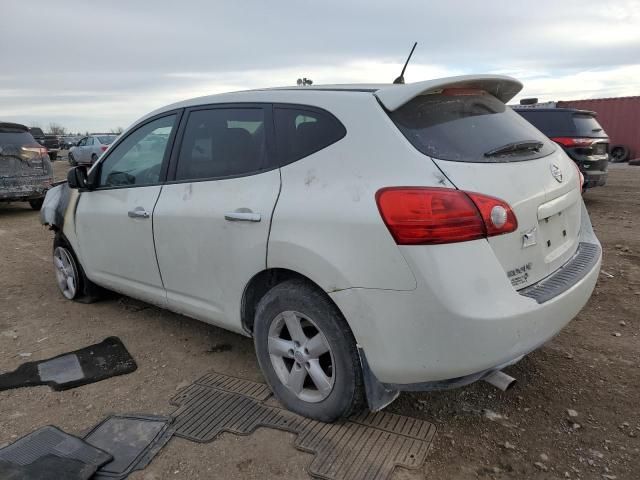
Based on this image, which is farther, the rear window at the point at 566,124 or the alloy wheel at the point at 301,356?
the rear window at the point at 566,124

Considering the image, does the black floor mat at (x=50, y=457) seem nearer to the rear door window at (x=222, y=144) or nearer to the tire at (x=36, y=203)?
the rear door window at (x=222, y=144)

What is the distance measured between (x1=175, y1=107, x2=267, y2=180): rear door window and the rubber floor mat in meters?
1.32

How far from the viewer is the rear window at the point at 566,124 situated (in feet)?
29.7

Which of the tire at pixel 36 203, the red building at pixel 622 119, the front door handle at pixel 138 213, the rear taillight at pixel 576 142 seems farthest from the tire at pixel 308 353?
the red building at pixel 622 119

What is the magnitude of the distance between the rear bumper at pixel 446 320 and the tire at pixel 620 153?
21.3 m

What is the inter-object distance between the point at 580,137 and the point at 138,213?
26.5 ft

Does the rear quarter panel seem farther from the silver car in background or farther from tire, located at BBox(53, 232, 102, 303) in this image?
the silver car in background

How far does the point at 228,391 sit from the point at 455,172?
1.89 meters

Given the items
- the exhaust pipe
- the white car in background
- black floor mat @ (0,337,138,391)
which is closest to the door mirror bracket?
the white car in background

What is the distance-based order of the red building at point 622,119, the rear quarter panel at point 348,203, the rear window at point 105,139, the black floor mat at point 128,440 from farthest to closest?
the rear window at point 105,139
the red building at point 622,119
the black floor mat at point 128,440
the rear quarter panel at point 348,203

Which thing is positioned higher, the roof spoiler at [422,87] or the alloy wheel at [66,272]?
the roof spoiler at [422,87]

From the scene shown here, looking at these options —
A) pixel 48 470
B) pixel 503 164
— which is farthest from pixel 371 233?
pixel 48 470

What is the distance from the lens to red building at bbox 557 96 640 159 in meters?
20.2

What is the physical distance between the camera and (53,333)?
412 centimetres
